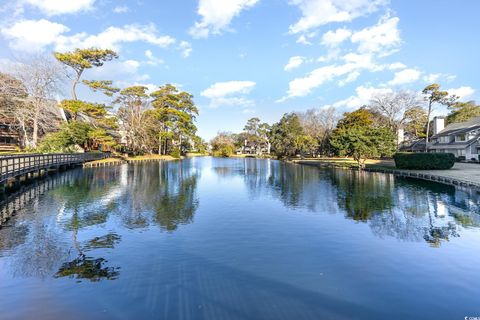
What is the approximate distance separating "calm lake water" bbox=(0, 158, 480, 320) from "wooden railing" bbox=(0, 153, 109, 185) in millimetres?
2928

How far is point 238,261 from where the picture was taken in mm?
7688

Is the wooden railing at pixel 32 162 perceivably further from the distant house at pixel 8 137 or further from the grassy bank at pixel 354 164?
the grassy bank at pixel 354 164

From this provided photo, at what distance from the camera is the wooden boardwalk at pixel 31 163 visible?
16.5 meters

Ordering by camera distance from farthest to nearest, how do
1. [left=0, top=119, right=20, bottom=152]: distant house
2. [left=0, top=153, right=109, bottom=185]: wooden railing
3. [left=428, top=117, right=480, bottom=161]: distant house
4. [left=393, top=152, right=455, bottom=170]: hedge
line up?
[left=428, top=117, right=480, bottom=161]: distant house, [left=0, top=119, right=20, bottom=152]: distant house, [left=393, top=152, right=455, bottom=170]: hedge, [left=0, top=153, right=109, bottom=185]: wooden railing

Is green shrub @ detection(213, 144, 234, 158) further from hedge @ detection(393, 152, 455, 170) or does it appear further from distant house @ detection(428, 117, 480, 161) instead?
hedge @ detection(393, 152, 455, 170)

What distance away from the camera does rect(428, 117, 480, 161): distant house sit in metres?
41.1

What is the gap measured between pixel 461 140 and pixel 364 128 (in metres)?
17.6

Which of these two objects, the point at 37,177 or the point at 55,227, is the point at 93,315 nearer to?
the point at 55,227

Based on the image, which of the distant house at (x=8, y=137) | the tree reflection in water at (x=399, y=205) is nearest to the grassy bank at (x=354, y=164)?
the tree reflection in water at (x=399, y=205)

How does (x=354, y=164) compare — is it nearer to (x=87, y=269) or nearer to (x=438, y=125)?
(x=438, y=125)

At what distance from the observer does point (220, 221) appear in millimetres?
11953

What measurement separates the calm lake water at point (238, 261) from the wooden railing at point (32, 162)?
293 cm

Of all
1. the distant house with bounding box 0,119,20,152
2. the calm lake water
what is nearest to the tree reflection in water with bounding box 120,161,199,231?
the calm lake water

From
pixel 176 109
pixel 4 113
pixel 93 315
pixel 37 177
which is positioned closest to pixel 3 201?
pixel 37 177
